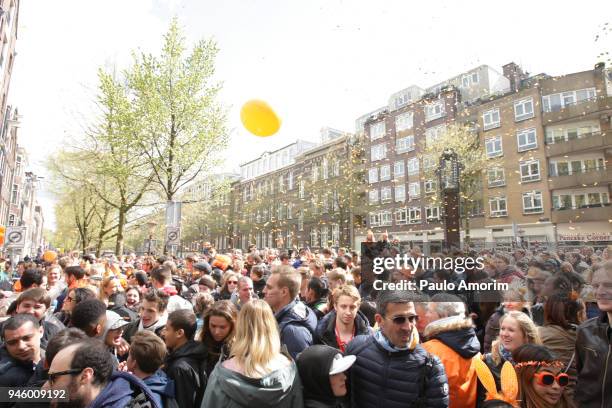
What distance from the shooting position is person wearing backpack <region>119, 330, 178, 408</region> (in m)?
2.81

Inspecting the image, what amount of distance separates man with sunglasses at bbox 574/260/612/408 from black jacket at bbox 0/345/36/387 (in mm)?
4037

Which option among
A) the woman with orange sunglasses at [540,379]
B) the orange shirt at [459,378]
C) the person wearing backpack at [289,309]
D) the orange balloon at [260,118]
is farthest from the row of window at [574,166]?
the person wearing backpack at [289,309]

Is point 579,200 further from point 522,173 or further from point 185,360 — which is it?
point 185,360

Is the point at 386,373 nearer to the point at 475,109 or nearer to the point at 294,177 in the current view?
the point at 475,109

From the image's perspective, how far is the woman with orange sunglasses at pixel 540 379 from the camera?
8.50 ft

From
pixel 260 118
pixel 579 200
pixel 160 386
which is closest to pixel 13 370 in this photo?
pixel 160 386

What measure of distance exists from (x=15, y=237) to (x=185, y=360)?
13.7 meters

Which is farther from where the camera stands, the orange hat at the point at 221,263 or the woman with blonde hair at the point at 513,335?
the orange hat at the point at 221,263

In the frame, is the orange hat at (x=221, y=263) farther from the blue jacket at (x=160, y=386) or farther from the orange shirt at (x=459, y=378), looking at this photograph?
the orange shirt at (x=459, y=378)

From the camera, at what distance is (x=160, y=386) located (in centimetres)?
281

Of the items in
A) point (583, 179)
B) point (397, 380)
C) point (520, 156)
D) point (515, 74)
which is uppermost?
point (515, 74)

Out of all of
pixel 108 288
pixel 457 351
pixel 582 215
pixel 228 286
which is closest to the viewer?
pixel 457 351

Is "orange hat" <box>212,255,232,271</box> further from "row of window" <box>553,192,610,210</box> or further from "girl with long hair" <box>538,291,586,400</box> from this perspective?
"row of window" <box>553,192,610,210</box>

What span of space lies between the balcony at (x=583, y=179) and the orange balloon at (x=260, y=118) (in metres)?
29.1
